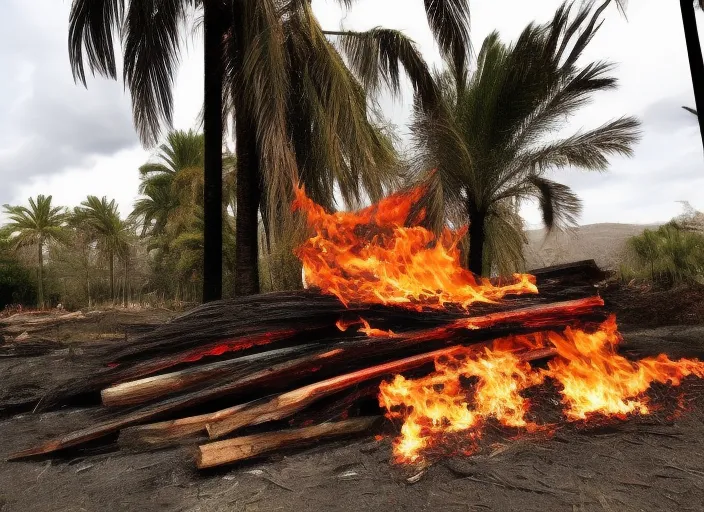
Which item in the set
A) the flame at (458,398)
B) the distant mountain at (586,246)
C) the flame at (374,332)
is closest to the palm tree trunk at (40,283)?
the flame at (374,332)

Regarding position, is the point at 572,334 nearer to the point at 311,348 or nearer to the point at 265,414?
the point at 311,348

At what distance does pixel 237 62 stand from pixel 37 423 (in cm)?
527

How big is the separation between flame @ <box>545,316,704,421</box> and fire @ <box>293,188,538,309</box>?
24.2 inches

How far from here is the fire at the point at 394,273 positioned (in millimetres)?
3691

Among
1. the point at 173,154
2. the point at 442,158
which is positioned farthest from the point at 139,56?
the point at 173,154

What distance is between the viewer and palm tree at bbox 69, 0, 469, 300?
17.8 feet

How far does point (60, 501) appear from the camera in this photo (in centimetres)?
228

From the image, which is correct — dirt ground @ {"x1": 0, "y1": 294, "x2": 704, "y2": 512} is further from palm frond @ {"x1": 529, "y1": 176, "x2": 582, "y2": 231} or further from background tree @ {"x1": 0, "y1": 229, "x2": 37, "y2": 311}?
background tree @ {"x1": 0, "y1": 229, "x2": 37, "y2": 311}

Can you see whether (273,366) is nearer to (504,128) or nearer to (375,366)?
(375,366)

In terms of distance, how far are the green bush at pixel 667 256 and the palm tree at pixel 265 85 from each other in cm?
935

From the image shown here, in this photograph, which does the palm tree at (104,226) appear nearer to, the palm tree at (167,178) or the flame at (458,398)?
the palm tree at (167,178)

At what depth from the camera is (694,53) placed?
6453 millimetres

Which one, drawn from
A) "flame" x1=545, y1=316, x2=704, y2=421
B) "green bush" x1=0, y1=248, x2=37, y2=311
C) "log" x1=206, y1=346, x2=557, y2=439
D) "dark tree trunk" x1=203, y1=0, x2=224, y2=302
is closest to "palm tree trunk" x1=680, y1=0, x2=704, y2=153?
"flame" x1=545, y1=316, x2=704, y2=421

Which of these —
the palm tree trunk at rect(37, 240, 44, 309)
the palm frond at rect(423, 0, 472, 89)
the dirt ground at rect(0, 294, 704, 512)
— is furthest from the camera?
the palm tree trunk at rect(37, 240, 44, 309)
